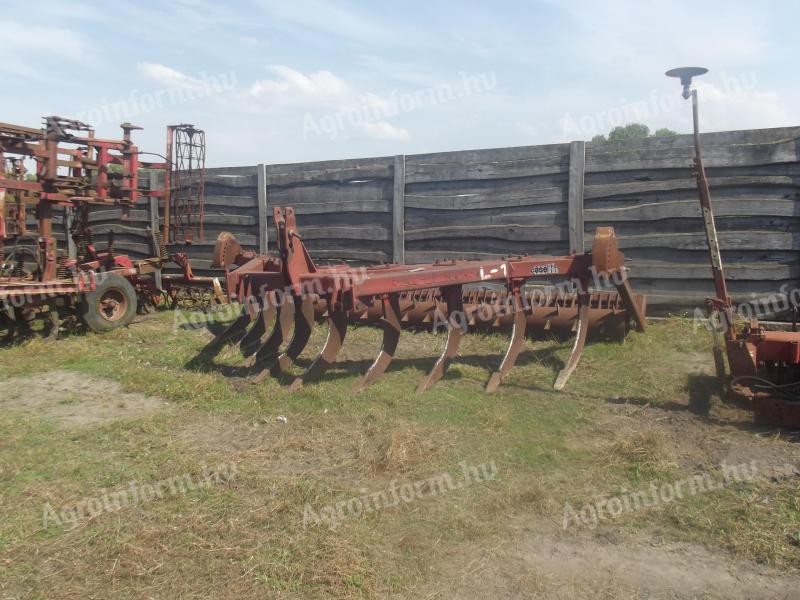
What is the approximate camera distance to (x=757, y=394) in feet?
13.3

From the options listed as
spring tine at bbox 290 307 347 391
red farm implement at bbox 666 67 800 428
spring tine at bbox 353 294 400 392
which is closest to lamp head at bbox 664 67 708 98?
red farm implement at bbox 666 67 800 428

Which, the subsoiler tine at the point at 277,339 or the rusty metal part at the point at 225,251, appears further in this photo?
the rusty metal part at the point at 225,251

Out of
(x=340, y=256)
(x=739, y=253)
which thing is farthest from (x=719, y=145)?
(x=340, y=256)

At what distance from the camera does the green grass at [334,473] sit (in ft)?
8.70

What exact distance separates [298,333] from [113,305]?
11.1 feet

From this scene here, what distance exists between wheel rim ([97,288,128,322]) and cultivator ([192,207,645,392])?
2055 millimetres

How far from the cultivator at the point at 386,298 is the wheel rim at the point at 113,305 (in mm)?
2055

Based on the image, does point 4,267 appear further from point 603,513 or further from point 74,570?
point 603,513

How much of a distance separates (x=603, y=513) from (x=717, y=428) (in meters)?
1.49

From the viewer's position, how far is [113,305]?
25.4ft

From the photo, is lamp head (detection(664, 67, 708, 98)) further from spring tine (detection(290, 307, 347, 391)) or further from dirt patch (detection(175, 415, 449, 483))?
spring tine (detection(290, 307, 347, 391))

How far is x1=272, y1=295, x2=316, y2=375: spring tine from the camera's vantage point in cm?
540

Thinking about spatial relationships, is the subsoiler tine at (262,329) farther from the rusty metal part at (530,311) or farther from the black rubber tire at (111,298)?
the black rubber tire at (111,298)

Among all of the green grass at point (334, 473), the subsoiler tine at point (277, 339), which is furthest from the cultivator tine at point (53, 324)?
the subsoiler tine at point (277, 339)
